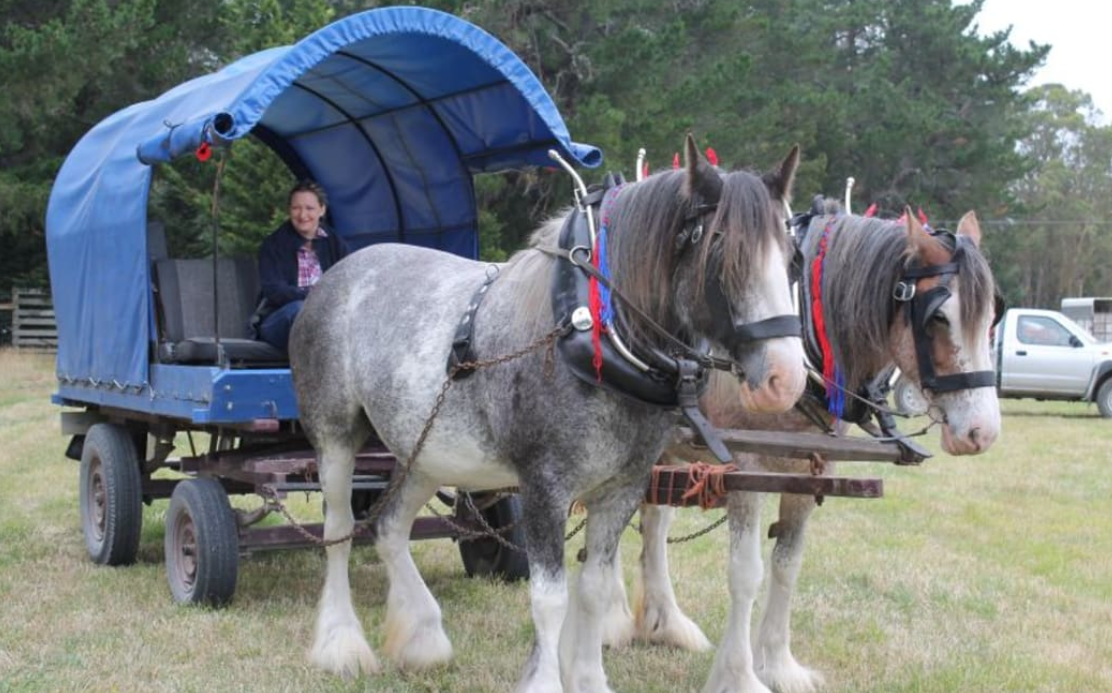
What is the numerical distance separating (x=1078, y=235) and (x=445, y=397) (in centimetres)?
5085

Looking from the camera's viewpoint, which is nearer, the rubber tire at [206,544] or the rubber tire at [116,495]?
the rubber tire at [206,544]

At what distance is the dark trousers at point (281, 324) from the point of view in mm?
5379

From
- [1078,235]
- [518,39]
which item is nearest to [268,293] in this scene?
[518,39]

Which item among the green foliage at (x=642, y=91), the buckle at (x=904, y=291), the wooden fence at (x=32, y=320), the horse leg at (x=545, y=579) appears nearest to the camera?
the horse leg at (x=545, y=579)

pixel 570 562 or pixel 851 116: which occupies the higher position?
pixel 851 116

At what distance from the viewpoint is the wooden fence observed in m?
24.7

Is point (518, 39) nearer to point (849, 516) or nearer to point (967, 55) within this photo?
point (849, 516)

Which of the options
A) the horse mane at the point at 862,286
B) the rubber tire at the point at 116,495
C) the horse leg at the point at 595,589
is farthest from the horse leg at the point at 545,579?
the rubber tire at the point at 116,495

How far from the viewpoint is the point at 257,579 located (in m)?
6.20

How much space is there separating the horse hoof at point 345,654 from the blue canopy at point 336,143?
69.7 inches

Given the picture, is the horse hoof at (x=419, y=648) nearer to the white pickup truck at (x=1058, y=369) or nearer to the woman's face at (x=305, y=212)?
the woman's face at (x=305, y=212)

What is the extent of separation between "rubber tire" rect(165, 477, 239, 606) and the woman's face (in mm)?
1283

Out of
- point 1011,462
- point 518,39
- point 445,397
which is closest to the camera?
point 445,397

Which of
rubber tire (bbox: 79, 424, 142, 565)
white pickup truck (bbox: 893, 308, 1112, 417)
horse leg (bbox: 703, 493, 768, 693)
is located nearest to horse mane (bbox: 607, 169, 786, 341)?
horse leg (bbox: 703, 493, 768, 693)
